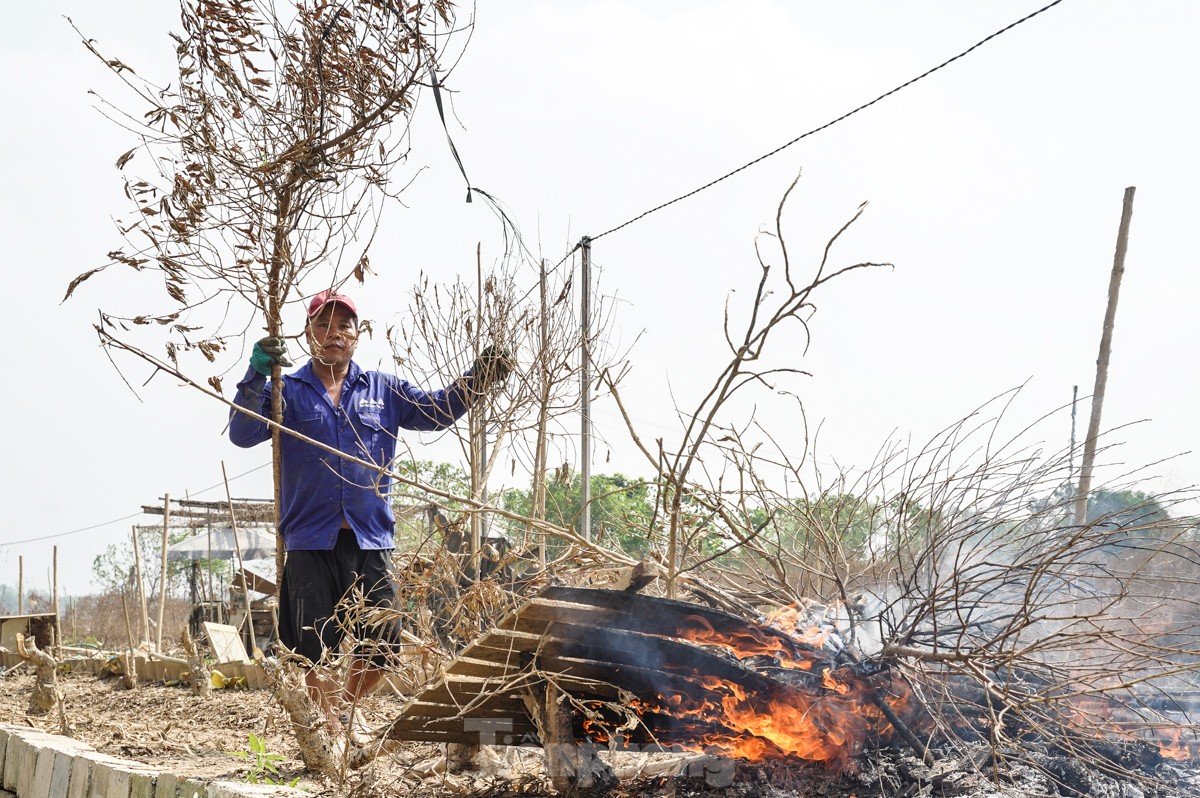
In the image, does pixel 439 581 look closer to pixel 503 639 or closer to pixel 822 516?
pixel 503 639

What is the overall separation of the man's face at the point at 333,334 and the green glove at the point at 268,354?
0.18 metres

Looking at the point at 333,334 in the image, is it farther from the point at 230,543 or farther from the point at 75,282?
the point at 230,543

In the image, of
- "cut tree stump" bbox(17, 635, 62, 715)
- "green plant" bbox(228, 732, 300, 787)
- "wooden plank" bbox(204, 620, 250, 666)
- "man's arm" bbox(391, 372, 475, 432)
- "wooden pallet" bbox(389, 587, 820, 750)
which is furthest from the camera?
"wooden plank" bbox(204, 620, 250, 666)

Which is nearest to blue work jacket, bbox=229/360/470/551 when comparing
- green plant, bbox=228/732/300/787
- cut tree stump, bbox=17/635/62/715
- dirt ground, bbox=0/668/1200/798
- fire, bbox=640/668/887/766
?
dirt ground, bbox=0/668/1200/798

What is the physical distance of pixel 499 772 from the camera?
4059 millimetres

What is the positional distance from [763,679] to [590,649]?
20.8 inches

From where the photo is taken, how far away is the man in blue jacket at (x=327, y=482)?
4.14m

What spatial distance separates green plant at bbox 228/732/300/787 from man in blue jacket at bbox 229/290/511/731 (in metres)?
0.32

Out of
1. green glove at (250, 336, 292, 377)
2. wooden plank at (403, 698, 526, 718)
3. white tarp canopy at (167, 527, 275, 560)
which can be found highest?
green glove at (250, 336, 292, 377)

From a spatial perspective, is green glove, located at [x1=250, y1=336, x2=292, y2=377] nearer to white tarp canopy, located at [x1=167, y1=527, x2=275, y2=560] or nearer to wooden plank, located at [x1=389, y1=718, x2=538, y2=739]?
wooden plank, located at [x1=389, y1=718, x2=538, y2=739]

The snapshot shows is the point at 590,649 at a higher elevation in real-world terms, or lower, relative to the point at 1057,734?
higher

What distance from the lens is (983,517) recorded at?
336 centimetres

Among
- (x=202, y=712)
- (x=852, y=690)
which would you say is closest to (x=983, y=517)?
(x=852, y=690)

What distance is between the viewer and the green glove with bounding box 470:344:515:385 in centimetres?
480
